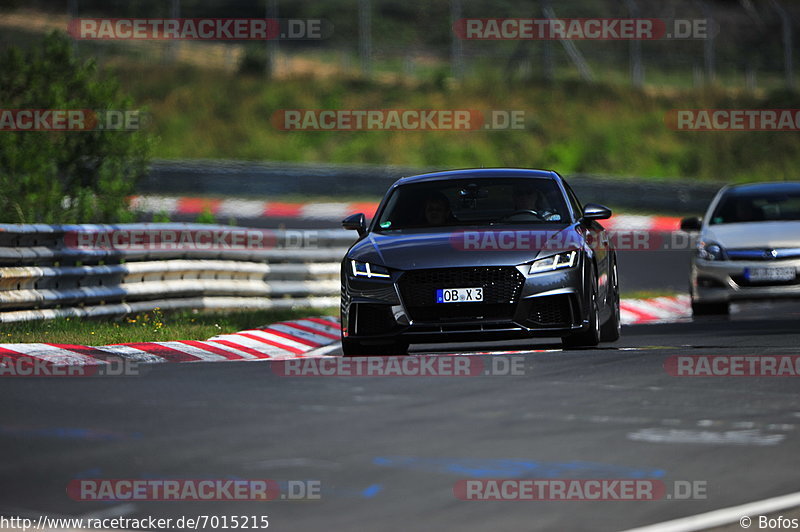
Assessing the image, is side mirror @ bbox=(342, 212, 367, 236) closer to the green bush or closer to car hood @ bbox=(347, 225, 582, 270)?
car hood @ bbox=(347, 225, 582, 270)

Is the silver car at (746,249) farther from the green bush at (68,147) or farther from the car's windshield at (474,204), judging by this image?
the green bush at (68,147)

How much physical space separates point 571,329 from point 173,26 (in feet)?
95.3

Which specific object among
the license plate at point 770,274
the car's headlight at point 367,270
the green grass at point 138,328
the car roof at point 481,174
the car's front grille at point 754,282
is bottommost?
the green grass at point 138,328

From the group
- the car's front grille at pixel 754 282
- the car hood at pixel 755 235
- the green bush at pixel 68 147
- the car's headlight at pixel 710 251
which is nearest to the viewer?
the car's front grille at pixel 754 282

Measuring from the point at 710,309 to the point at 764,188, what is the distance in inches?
66.8

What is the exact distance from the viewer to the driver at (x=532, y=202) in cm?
1290

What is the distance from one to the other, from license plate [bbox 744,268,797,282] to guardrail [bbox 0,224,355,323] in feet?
17.3

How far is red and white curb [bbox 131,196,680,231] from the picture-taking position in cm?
3250

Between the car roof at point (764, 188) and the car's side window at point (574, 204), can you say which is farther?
the car roof at point (764, 188)

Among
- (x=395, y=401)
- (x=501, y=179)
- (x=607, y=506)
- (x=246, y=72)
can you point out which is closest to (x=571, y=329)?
(x=501, y=179)

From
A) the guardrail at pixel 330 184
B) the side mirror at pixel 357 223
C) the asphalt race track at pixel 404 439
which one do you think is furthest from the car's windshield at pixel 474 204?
the guardrail at pixel 330 184

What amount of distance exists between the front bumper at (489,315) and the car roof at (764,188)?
724 cm

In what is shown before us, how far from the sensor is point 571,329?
1190 centimetres

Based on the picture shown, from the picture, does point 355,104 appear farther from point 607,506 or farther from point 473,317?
point 607,506
